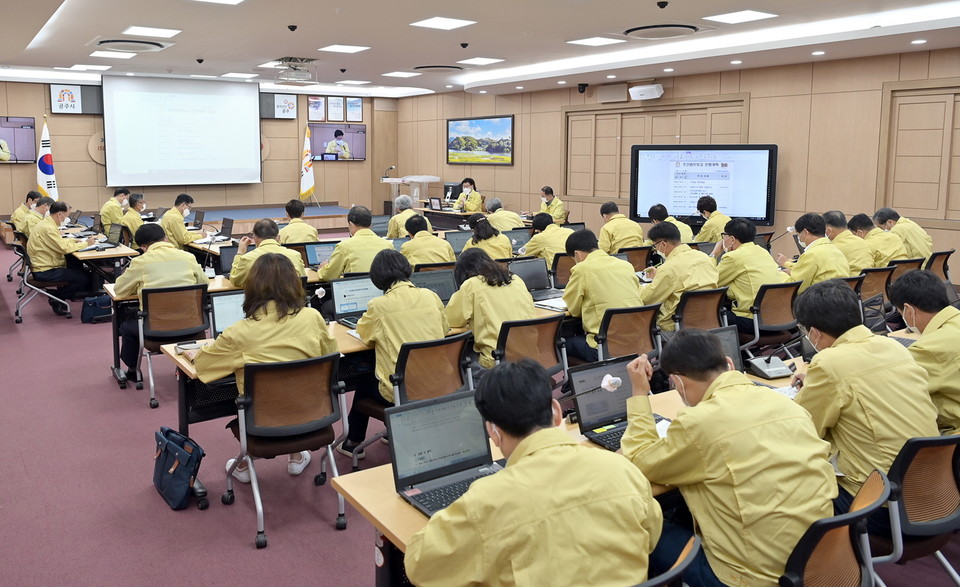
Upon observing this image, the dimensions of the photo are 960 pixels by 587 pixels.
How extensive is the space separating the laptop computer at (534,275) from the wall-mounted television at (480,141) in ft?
31.6

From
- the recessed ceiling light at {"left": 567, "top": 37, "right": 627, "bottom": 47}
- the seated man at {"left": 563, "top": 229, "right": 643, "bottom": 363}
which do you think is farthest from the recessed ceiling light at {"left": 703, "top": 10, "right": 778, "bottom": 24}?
the seated man at {"left": 563, "top": 229, "right": 643, "bottom": 363}

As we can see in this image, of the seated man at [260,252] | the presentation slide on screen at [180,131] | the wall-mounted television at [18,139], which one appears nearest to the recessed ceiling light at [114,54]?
the presentation slide on screen at [180,131]

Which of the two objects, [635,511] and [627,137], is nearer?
[635,511]

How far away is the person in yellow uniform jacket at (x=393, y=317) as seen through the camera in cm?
427

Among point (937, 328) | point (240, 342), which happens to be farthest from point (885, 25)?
point (240, 342)

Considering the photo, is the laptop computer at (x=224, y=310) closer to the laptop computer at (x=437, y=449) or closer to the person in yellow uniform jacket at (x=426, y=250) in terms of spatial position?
the laptop computer at (x=437, y=449)

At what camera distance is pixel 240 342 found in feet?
12.3

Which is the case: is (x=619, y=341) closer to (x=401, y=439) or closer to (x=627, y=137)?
(x=401, y=439)

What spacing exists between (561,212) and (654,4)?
16.6ft

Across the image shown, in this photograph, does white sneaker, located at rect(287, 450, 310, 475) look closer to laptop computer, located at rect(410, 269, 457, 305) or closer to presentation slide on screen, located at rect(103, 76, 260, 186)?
laptop computer, located at rect(410, 269, 457, 305)

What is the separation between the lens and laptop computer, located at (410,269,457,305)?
565 cm

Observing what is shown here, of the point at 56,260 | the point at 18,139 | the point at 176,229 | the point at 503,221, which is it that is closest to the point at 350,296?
the point at 56,260

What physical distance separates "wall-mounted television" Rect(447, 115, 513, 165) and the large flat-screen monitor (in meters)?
3.85

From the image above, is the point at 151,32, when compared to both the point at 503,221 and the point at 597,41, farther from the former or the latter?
the point at 597,41
